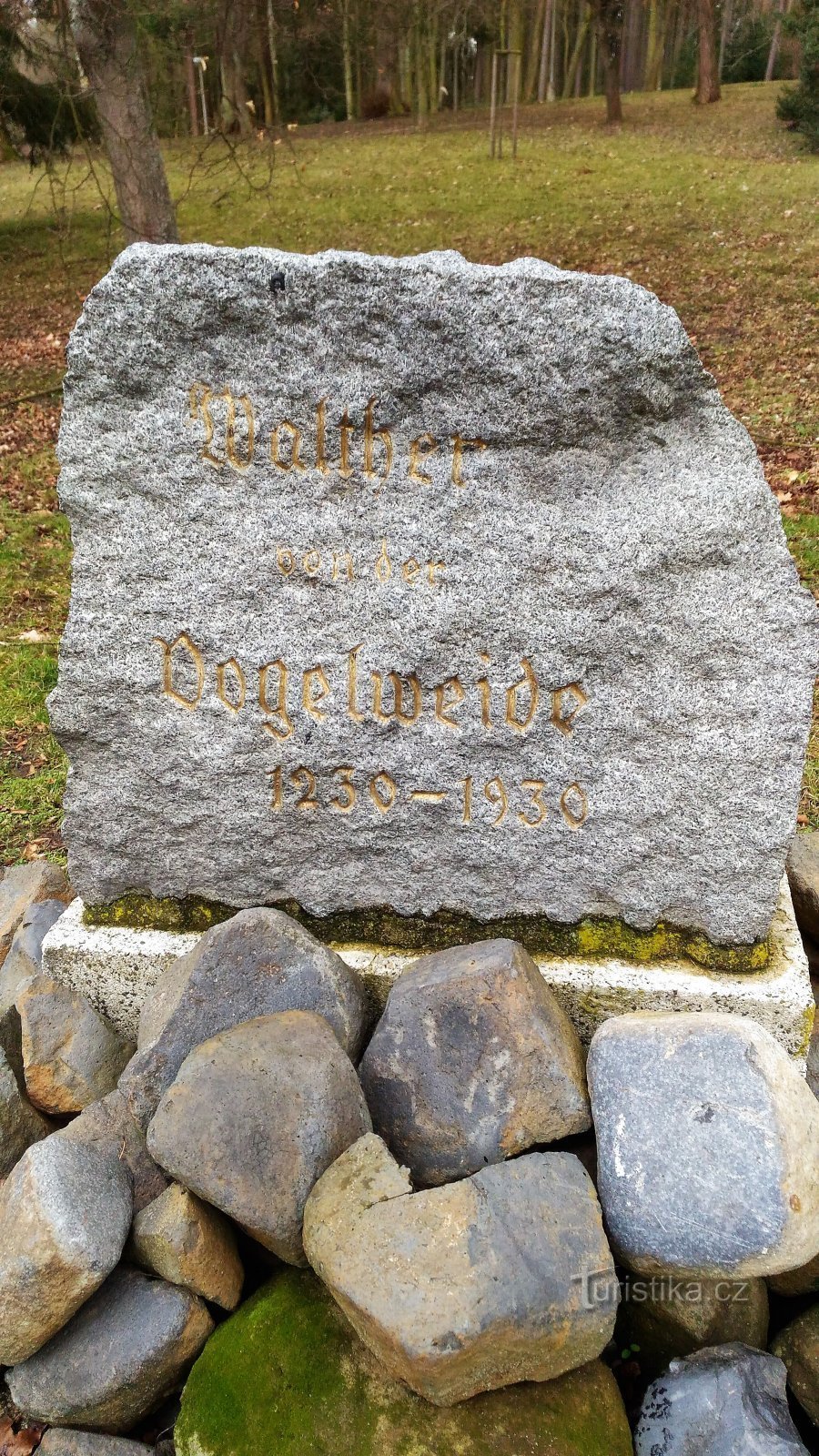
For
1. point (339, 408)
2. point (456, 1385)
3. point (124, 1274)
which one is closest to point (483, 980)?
point (456, 1385)

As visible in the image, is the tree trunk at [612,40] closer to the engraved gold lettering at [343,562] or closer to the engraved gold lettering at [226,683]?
the engraved gold lettering at [343,562]

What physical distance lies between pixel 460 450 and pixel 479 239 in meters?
10.9

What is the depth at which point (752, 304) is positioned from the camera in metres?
8.99

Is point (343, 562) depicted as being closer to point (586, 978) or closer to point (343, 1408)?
point (586, 978)

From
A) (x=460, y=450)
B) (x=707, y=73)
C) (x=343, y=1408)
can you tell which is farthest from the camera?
(x=707, y=73)

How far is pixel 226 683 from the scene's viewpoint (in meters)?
2.54

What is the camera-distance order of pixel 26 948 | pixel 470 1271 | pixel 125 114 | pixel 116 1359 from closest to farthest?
pixel 470 1271
pixel 116 1359
pixel 26 948
pixel 125 114

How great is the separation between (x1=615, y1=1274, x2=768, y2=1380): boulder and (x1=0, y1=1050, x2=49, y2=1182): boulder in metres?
1.37

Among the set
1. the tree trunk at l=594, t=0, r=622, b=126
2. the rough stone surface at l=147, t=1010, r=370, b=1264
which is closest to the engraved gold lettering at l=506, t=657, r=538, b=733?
the rough stone surface at l=147, t=1010, r=370, b=1264

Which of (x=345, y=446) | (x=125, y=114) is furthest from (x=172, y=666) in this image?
(x=125, y=114)

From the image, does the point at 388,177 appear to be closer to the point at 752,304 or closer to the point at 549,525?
the point at 752,304

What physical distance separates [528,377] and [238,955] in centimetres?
141

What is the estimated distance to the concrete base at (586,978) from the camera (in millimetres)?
2490

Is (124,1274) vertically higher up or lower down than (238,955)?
lower down
